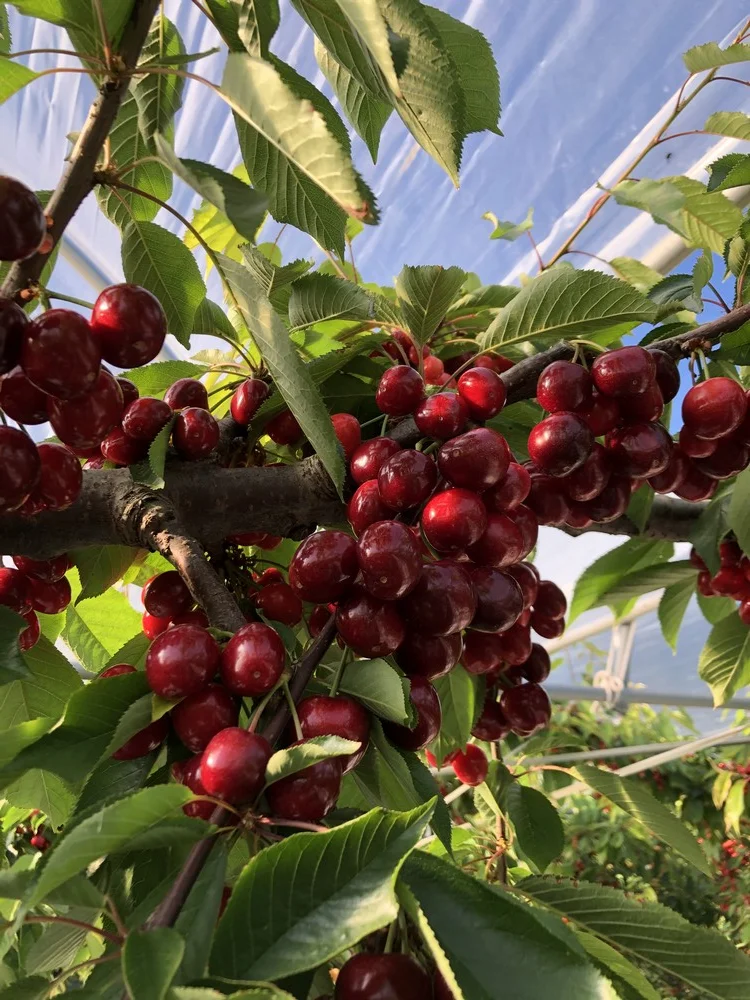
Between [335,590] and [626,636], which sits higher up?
[335,590]

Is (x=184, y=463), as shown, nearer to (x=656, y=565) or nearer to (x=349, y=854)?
(x=349, y=854)

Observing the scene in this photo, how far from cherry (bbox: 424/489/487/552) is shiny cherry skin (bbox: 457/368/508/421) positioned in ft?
0.26

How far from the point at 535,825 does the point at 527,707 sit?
154 mm

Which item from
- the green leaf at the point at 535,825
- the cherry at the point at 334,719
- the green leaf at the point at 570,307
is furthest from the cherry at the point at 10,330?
the green leaf at the point at 535,825

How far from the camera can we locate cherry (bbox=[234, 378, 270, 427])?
0.58 meters

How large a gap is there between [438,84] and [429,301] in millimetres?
252

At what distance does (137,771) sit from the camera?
0.36 meters

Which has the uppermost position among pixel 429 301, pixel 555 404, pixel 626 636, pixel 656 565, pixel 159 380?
pixel 159 380

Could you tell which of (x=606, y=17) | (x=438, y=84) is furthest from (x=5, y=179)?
(x=606, y=17)

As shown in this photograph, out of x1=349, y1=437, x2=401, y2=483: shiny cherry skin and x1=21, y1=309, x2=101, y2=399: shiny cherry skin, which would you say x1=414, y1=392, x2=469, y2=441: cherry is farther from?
x1=21, y1=309, x2=101, y2=399: shiny cherry skin

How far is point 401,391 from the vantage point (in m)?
0.53

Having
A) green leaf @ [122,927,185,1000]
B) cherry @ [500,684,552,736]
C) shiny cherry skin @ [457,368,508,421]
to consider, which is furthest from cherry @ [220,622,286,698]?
cherry @ [500,684,552,736]

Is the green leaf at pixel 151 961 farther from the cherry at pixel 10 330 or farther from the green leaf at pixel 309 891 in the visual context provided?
the cherry at pixel 10 330

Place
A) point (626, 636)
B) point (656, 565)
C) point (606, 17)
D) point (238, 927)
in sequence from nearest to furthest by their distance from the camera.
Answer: point (238, 927)
point (656, 565)
point (606, 17)
point (626, 636)
